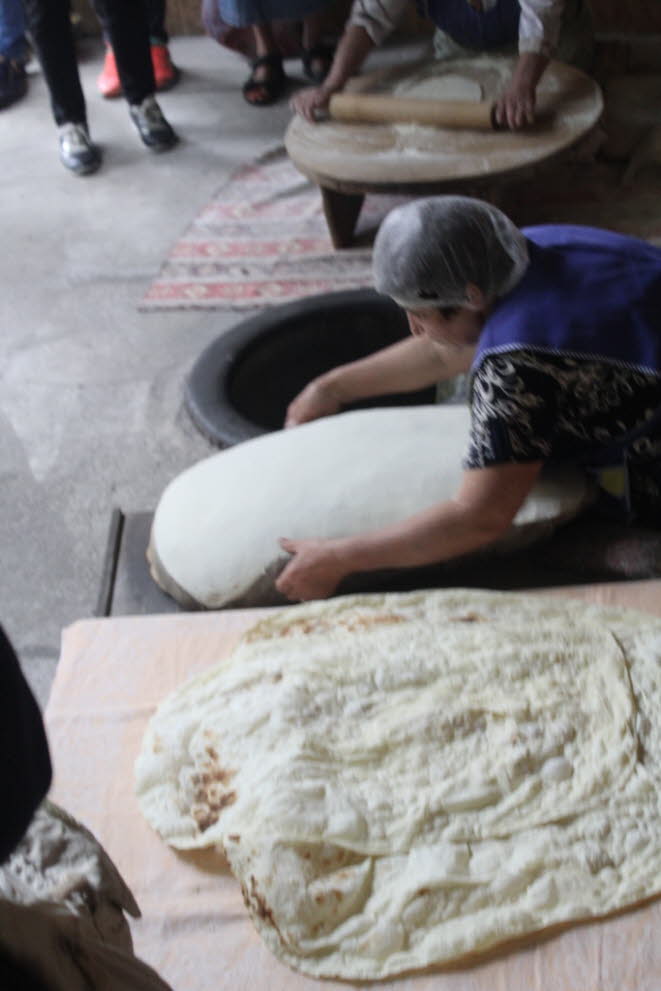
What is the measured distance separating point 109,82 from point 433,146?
7.29ft

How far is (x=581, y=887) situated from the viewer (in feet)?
3.78

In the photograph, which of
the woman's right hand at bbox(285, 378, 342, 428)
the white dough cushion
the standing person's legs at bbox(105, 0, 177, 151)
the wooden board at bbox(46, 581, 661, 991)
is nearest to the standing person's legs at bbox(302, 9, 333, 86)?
the standing person's legs at bbox(105, 0, 177, 151)

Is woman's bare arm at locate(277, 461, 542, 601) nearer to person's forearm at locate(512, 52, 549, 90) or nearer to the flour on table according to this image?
person's forearm at locate(512, 52, 549, 90)

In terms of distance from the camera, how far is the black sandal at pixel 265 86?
4141 millimetres

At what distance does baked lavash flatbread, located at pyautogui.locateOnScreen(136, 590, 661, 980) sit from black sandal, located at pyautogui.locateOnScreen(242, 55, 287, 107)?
10.7 ft

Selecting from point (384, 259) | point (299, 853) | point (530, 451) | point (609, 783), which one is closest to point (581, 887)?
point (609, 783)

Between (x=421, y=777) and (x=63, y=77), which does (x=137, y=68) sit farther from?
(x=421, y=777)

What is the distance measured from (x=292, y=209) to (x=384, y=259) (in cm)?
203

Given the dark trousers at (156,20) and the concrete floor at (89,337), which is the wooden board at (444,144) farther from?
the dark trousers at (156,20)

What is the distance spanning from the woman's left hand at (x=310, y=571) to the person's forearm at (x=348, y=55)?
1.96 m

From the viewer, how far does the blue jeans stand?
4.36m

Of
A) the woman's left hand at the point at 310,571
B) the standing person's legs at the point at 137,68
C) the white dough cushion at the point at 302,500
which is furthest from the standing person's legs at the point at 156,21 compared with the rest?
the woman's left hand at the point at 310,571

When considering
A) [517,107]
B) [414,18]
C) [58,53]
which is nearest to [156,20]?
[58,53]

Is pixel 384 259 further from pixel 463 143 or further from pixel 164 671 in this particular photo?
pixel 463 143
